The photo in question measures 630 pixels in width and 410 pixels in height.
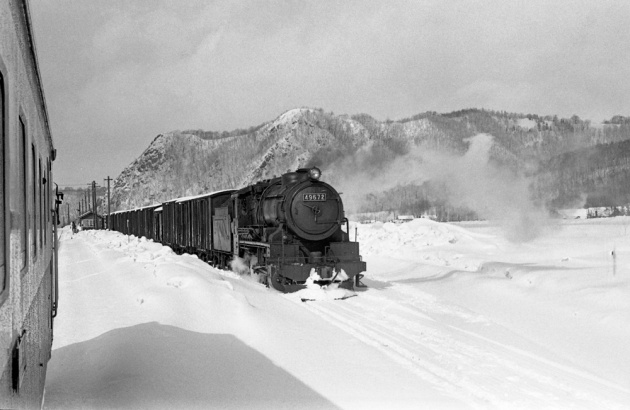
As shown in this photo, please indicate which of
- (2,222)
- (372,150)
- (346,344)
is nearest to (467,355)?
(346,344)

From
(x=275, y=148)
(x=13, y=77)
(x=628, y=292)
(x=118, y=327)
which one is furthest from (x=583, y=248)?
(x=275, y=148)

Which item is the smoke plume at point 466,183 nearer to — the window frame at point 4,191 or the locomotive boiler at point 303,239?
the locomotive boiler at point 303,239

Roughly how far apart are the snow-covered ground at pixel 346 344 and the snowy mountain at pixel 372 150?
5293 centimetres

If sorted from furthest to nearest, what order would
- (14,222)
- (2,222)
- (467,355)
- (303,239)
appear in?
(303,239) < (467,355) < (14,222) < (2,222)

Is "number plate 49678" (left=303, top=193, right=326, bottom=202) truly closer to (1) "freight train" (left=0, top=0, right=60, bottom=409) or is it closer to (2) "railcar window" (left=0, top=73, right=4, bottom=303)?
(1) "freight train" (left=0, top=0, right=60, bottom=409)

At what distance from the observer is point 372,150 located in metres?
84.1

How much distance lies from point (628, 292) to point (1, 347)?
38.3ft

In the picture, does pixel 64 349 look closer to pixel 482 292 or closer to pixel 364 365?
pixel 364 365

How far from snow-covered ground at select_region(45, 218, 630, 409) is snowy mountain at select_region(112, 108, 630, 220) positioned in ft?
174

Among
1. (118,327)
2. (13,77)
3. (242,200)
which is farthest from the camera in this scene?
(242,200)

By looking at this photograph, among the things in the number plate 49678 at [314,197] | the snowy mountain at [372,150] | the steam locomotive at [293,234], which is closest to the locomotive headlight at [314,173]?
the steam locomotive at [293,234]

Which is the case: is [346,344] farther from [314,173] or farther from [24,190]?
[314,173]

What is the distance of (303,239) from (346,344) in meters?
6.62

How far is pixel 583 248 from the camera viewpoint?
2456cm
